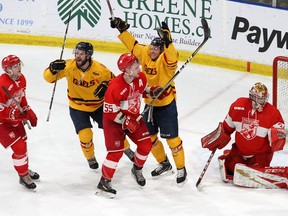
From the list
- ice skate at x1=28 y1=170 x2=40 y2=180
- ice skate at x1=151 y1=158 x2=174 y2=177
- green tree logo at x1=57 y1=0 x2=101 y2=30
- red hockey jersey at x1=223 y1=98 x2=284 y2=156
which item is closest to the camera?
red hockey jersey at x1=223 y1=98 x2=284 y2=156

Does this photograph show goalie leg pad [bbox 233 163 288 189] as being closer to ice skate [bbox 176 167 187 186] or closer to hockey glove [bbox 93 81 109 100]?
ice skate [bbox 176 167 187 186]

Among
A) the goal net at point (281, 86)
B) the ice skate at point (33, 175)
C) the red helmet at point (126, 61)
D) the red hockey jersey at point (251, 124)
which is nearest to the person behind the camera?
the red helmet at point (126, 61)

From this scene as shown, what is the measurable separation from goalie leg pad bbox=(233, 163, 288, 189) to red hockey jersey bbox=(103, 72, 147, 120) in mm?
860

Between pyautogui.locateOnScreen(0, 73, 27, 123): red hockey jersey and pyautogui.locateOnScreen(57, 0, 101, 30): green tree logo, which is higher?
pyautogui.locateOnScreen(0, 73, 27, 123): red hockey jersey

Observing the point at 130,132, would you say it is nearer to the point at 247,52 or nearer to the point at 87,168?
the point at 87,168

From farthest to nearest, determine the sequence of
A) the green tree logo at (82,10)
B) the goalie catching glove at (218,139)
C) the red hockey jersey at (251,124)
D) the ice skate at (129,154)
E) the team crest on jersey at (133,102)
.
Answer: the green tree logo at (82,10) < the ice skate at (129,154) < the goalie catching glove at (218,139) < the red hockey jersey at (251,124) < the team crest on jersey at (133,102)

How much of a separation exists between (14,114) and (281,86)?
2325 millimetres

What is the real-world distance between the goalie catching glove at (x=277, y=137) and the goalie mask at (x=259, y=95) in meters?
0.17

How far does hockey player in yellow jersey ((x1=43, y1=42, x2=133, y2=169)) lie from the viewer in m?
5.39

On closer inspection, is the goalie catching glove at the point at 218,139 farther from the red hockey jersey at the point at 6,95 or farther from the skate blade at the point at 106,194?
the red hockey jersey at the point at 6,95

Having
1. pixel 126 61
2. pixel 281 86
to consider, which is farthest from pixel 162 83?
pixel 281 86

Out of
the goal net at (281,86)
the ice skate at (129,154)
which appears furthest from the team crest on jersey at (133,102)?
the goal net at (281,86)

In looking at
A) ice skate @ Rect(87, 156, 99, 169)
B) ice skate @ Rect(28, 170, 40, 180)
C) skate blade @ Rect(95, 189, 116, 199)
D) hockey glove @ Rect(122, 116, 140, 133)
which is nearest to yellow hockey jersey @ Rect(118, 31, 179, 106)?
hockey glove @ Rect(122, 116, 140, 133)

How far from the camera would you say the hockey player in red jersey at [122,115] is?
512cm
